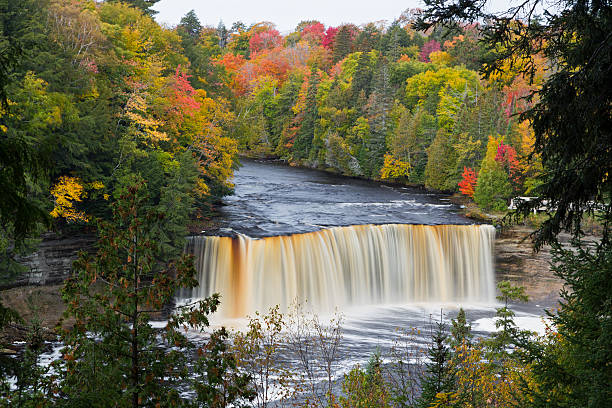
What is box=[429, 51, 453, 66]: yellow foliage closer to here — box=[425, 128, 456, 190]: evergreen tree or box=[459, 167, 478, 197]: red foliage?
box=[425, 128, 456, 190]: evergreen tree

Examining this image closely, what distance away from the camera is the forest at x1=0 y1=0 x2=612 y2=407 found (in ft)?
20.0

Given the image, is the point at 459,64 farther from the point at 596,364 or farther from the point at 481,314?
the point at 596,364

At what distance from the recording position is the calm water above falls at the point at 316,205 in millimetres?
27266

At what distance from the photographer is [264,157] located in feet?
204

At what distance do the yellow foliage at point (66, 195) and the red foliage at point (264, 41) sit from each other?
82.6 meters

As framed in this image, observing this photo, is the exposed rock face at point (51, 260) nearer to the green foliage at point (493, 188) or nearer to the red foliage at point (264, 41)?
the green foliage at point (493, 188)

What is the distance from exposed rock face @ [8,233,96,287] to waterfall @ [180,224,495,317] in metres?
4.61

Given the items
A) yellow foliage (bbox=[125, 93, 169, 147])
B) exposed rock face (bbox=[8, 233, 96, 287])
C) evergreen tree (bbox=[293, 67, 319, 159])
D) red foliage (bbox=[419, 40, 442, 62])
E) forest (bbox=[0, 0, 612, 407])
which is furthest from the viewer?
red foliage (bbox=[419, 40, 442, 62])

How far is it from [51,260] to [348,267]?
12360 mm

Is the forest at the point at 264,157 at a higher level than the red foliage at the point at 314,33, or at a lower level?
lower

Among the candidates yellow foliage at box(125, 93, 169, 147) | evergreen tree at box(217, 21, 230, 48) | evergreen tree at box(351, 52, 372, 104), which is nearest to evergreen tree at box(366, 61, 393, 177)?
evergreen tree at box(351, 52, 372, 104)

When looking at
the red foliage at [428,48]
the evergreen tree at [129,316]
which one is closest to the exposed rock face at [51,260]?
the evergreen tree at [129,316]

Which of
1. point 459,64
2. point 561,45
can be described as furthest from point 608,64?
point 459,64

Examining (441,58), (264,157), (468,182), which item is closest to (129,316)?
(468,182)
